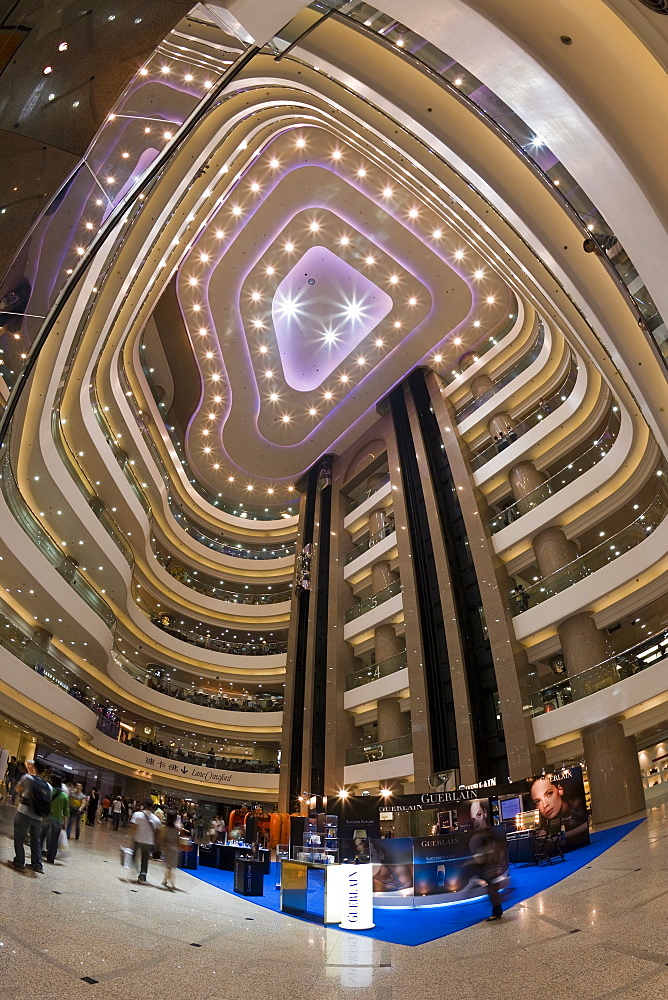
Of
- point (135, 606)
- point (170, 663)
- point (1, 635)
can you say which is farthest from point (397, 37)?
point (170, 663)

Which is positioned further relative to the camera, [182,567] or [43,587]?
[182,567]

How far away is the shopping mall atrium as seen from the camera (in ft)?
11.0

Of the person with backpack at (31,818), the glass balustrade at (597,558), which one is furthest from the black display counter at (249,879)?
the glass balustrade at (597,558)

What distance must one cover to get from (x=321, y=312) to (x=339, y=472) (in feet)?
27.5

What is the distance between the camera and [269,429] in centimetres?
2738

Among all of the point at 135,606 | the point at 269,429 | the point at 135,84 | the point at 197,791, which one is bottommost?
the point at 197,791

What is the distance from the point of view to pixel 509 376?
21.8 meters

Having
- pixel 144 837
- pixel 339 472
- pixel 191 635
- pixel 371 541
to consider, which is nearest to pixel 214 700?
pixel 191 635

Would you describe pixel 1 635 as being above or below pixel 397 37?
below

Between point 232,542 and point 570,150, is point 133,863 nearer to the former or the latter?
point 570,150

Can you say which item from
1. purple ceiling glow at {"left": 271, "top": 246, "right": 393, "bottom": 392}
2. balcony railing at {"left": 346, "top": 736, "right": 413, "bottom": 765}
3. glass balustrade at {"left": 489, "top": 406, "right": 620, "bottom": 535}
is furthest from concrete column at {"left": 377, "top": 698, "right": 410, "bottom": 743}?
purple ceiling glow at {"left": 271, "top": 246, "right": 393, "bottom": 392}

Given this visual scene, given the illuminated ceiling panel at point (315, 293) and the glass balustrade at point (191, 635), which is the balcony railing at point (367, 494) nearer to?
the illuminated ceiling panel at point (315, 293)

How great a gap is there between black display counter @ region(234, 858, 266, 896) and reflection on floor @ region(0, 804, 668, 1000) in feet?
7.38

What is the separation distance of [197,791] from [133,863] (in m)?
19.7
